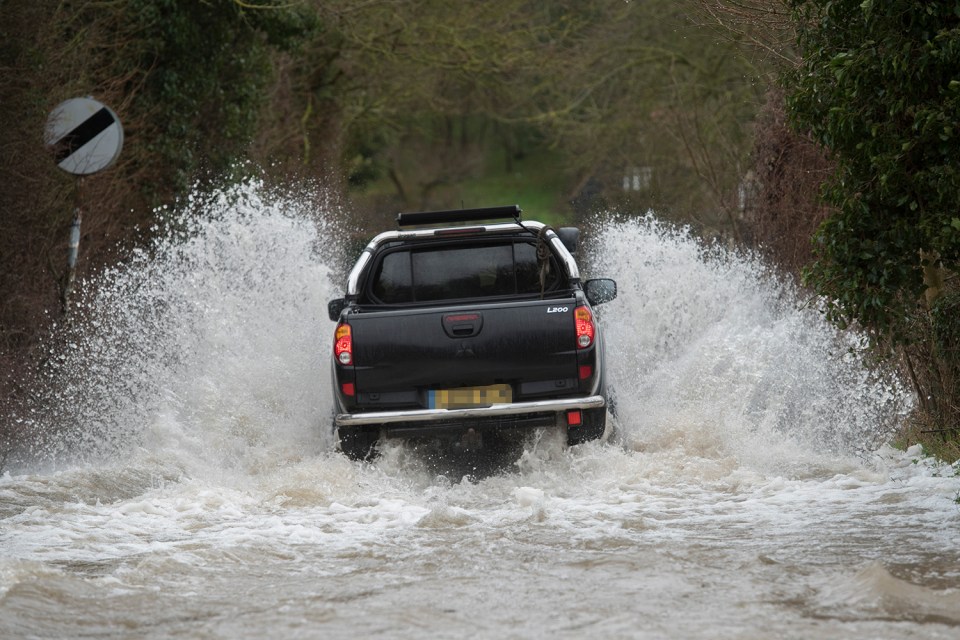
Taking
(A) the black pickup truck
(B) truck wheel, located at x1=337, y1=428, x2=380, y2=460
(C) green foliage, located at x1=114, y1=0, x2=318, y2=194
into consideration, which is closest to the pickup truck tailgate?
(A) the black pickup truck

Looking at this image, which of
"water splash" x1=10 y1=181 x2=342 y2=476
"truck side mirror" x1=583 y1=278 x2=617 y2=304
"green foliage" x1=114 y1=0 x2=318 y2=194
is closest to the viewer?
"truck side mirror" x1=583 y1=278 x2=617 y2=304

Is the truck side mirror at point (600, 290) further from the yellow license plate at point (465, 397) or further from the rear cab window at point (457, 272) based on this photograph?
the yellow license plate at point (465, 397)

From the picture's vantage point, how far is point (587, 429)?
31.7ft

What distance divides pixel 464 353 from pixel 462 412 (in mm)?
394

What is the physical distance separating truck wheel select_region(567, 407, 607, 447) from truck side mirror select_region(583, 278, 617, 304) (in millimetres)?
1208

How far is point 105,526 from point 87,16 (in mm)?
9646

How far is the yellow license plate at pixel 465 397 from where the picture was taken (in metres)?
9.49

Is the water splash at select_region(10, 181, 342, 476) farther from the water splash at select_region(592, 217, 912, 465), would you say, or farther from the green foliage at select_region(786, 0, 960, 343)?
the green foliage at select_region(786, 0, 960, 343)

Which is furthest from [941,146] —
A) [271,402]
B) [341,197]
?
[341,197]

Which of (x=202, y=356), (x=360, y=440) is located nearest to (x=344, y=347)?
(x=360, y=440)

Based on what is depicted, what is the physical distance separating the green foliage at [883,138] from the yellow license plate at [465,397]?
218cm

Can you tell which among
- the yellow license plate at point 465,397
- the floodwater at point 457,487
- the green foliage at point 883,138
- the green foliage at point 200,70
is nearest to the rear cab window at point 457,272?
the yellow license plate at point 465,397

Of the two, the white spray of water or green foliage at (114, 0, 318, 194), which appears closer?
the white spray of water

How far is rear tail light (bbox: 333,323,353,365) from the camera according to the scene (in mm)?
9516
